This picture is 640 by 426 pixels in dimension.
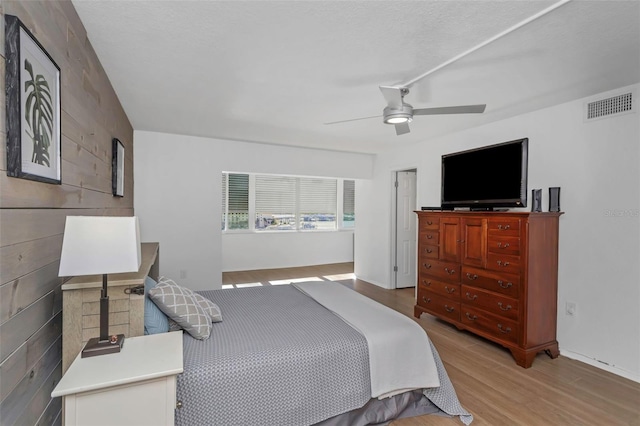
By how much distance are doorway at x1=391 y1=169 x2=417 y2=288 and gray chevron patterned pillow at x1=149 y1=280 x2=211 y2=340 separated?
158 inches

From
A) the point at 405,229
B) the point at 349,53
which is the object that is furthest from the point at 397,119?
the point at 405,229

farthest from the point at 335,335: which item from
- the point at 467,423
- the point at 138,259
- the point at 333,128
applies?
the point at 333,128

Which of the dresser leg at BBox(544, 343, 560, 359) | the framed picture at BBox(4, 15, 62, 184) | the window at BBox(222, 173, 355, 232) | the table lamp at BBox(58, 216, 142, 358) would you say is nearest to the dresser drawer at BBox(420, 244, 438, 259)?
the dresser leg at BBox(544, 343, 560, 359)

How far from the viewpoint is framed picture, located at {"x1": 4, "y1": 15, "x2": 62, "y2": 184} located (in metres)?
1.04

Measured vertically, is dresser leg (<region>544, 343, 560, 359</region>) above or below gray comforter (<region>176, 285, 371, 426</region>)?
below

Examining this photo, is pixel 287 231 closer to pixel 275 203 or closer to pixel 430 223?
pixel 275 203

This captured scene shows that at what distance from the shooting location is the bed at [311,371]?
62.2 inches

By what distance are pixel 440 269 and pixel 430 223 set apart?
55 cm

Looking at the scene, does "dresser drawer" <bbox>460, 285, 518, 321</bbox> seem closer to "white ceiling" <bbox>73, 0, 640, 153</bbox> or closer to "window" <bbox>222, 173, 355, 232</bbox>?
"white ceiling" <bbox>73, 0, 640, 153</bbox>

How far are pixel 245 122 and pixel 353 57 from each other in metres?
1.97

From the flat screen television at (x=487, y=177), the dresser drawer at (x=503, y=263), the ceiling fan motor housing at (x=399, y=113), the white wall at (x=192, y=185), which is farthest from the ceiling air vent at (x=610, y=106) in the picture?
the white wall at (x=192, y=185)

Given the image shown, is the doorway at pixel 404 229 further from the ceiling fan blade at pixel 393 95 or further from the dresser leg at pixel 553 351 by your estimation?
the ceiling fan blade at pixel 393 95

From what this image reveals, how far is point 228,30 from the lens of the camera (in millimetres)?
1821

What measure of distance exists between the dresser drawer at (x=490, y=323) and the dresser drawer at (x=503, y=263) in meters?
0.46
